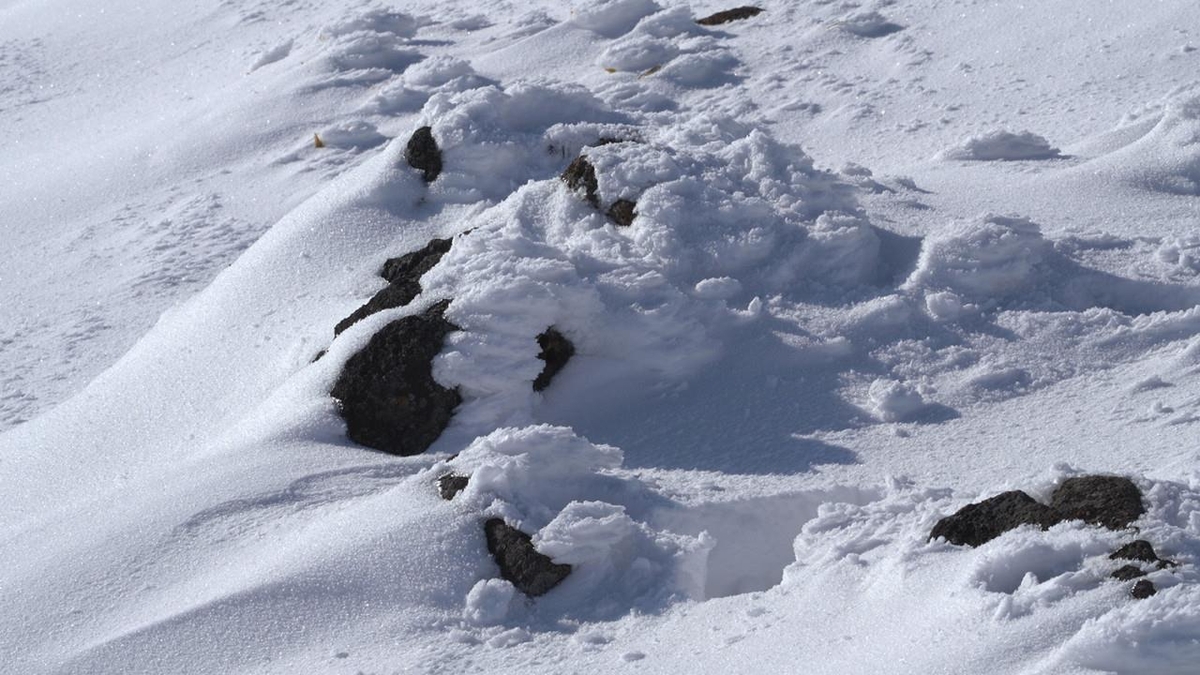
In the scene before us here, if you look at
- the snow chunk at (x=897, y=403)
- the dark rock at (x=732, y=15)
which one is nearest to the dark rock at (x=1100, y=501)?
the snow chunk at (x=897, y=403)

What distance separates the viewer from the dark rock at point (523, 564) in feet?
14.7

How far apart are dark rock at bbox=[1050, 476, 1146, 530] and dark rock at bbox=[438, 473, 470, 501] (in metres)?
1.94

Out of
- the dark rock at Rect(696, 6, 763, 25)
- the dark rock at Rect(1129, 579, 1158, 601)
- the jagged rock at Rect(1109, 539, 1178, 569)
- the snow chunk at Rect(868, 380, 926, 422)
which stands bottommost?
the snow chunk at Rect(868, 380, 926, 422)

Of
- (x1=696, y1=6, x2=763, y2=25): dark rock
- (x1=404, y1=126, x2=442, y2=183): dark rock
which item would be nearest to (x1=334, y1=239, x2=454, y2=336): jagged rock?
(x1=404, y1=126, x2=442, y2=183): dark rock

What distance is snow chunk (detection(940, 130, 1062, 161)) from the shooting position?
285 inches

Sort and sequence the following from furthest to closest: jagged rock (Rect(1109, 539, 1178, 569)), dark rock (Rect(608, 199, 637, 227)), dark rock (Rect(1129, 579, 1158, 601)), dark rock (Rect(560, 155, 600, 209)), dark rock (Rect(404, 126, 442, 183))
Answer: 1. dark rock (Rect(404, 126, 442, 183))
2. dark rock (Rect(560, 155, 600, 209))
3. dark rock (Rect(608, 199, 637, 227))
4. jagged rock (Rect(1109, 539, 1178, 569))
5. dark rock (Rect(1129, 579, 1158, 601))

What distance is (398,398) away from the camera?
5.41 m

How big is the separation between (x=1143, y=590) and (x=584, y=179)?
340cm

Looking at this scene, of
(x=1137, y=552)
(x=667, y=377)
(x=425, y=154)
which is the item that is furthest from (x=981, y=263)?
(x=425, y=154)

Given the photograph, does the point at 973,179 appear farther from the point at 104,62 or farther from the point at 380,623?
the point at 104,62

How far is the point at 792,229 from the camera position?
19.8 feet

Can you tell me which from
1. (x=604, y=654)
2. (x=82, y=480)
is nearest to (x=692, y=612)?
(x=604, y=654)

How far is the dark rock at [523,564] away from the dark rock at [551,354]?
1096mm

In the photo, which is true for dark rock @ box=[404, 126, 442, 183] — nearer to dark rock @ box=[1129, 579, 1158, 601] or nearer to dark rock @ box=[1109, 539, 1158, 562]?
dark rock @ box=[1109, 539, 1158, 562]
